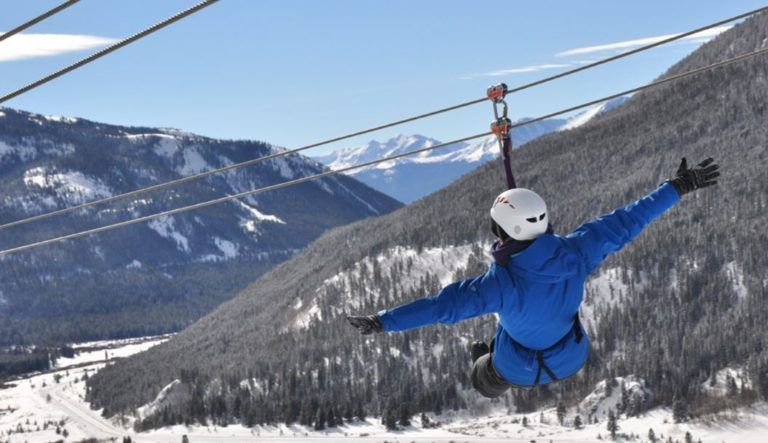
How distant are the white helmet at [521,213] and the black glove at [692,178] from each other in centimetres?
223

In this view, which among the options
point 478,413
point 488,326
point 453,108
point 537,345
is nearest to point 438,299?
point 537,345

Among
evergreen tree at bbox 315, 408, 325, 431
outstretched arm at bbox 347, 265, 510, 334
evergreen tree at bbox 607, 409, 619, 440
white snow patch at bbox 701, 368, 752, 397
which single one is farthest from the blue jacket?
evergreen tree at bbox 315, 408, 325, 431

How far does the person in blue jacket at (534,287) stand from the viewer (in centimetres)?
1088

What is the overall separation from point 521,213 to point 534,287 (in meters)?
1.18

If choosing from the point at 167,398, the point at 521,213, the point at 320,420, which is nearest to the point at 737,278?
the point at 320,420

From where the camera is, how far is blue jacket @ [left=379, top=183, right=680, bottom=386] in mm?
10938

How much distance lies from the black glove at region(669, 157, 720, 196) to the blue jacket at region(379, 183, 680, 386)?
149mm

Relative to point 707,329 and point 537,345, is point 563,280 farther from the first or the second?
point 707,329

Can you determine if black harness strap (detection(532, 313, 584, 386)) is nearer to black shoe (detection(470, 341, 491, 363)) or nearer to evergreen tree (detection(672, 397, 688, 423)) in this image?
black shoe (detection(470, 341, 491, 363))

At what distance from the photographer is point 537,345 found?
12.0m

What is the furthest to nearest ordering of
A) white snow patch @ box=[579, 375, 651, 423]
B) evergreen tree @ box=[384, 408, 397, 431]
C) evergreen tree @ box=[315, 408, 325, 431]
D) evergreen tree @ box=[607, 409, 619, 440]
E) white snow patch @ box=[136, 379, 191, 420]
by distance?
1. white snow patch @ box=[136, 379, 191, 420]
2. evergreen tree @ box=[315, 408, 325, 431]
3. evergreen tree @ box=[384, 408, 397, 431]
4. white snow patch @ box=[579, 375, 651, 423]
5. evergreen tree @ box=[607, 409, 619, 440]

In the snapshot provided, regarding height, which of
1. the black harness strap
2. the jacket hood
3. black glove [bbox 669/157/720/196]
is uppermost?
black glove [bbox 669/157/720/196]

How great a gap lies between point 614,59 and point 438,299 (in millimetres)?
5355

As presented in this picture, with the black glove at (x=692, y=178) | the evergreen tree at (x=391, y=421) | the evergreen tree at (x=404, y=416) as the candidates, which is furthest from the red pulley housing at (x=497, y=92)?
the evergreen tree at (x=404, y=416)
